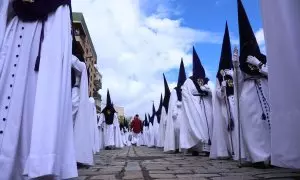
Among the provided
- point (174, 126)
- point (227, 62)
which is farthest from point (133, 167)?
point (174, 126)

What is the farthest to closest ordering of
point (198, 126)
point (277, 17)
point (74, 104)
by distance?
point (198, 126)
point (74, 104)
point (277, 17)

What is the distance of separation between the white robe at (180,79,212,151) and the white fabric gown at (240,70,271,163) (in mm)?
3829

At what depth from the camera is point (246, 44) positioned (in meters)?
6.04

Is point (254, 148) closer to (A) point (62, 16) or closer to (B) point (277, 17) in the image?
(B) point (277, 17)

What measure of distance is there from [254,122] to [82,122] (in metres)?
2.84

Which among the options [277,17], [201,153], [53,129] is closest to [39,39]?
[53,129]

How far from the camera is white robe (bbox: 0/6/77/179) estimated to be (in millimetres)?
3053

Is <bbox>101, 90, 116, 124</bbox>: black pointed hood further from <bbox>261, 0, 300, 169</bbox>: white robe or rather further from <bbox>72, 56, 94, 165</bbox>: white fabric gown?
<bbox>261, 0, 300, 169</bbox>: white robe

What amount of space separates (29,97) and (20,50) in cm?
46

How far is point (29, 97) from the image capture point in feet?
11.3

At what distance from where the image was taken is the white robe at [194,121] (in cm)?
1000

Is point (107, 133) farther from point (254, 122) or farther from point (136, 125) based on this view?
point (254, 122)

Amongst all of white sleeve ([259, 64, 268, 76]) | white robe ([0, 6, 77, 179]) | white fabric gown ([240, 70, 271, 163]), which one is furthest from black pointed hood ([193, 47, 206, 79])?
white robe ([0, 6, 77, 179])

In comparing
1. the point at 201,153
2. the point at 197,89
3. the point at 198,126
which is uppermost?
the point at 197,89
